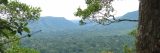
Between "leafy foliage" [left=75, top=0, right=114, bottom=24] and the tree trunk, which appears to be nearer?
the tree trunk

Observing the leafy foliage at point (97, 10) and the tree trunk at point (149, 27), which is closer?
the tree trunk at point (149, 27)

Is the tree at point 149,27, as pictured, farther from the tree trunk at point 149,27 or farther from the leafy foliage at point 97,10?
the leafy foliage at point 97,10

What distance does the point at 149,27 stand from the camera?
13.4ft

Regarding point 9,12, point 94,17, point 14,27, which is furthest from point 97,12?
point 14,27

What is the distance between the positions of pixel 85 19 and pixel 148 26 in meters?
12.9

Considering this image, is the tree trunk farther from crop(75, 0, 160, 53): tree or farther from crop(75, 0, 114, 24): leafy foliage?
crop(75, 0, 114, 24): leafy foliage

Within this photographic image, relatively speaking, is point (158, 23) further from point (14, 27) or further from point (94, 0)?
point (94, 0)

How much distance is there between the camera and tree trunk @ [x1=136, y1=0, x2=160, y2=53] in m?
4.01

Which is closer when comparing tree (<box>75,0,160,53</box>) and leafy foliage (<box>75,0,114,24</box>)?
tree (<box>75,0,160,53</box>)

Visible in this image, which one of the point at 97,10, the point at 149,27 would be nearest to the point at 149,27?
the point at 149,27

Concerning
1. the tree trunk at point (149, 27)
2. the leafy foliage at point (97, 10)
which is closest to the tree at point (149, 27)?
the tree trunk at point (149, 27)

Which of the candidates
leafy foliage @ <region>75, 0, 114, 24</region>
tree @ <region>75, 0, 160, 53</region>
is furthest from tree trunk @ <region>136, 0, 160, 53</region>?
leafy foliage @ <region>75, 0, 114, 24</region>

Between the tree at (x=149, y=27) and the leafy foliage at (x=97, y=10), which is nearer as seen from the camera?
the tree at (x=149, y=27)

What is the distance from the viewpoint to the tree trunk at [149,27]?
4012mm
